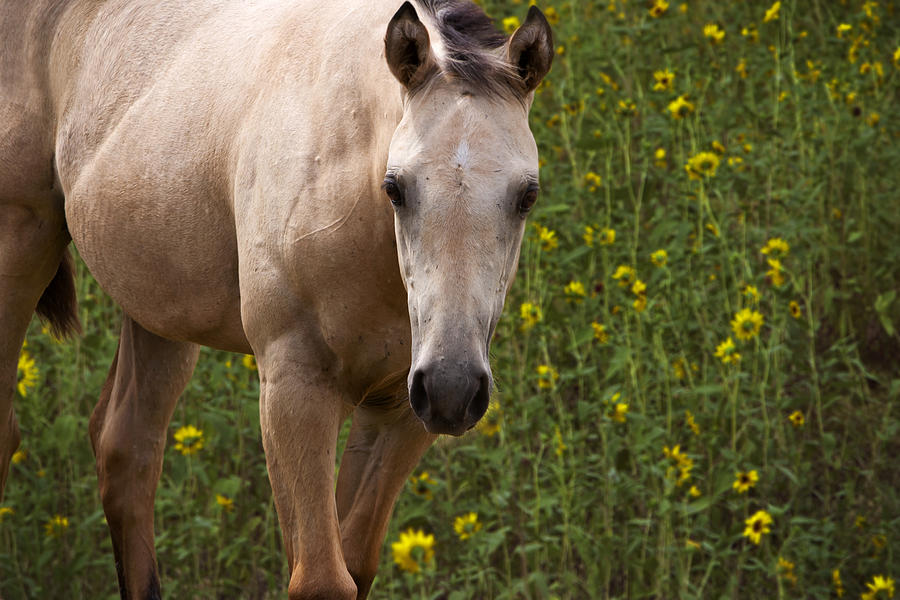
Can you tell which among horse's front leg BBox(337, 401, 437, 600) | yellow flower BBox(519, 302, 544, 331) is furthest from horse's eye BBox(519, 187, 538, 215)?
yellow flower BBox(519, 302, 544, 331)

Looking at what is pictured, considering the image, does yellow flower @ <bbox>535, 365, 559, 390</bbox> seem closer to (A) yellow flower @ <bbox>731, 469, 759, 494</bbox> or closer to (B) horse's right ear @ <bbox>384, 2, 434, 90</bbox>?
(A) yellow flower @ <bbox>731, 469, 759, 494</bbox>

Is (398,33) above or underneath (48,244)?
above

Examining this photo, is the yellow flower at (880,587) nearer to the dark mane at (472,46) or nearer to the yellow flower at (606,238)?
the yellow flower at (606,238)

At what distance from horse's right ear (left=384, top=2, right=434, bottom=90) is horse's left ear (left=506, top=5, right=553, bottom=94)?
0.16 m

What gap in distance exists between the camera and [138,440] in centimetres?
347

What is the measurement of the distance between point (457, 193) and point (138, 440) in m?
1.85

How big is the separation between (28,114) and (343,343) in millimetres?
1397

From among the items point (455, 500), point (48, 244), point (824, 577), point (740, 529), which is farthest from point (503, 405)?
→ point (48, 244)

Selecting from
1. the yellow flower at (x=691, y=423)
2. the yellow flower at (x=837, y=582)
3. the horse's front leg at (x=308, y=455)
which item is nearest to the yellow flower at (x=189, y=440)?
the horse's front leg at (x=308, y=455)

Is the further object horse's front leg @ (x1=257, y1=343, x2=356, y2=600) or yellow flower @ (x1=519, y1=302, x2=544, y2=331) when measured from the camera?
yellow flower @ (x1=519, y1=302, x2=544, y2=331)

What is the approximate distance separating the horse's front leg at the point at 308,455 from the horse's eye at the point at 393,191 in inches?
19.5

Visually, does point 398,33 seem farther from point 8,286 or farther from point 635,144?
point 635,144

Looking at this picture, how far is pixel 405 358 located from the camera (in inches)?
95.9

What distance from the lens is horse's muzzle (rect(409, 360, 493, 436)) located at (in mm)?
1946
